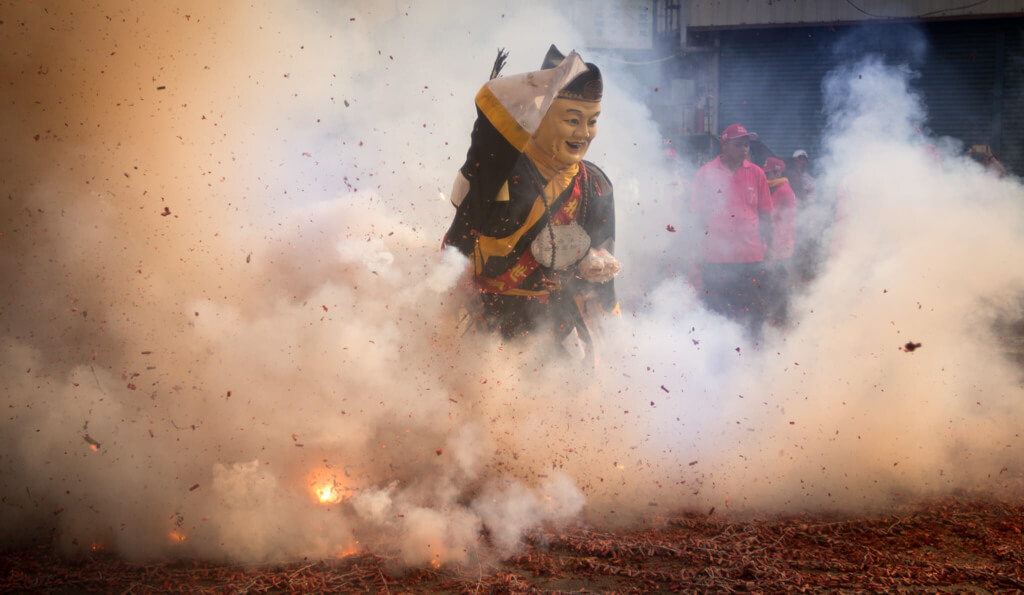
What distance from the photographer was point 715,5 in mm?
11438

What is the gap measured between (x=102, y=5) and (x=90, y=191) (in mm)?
1103

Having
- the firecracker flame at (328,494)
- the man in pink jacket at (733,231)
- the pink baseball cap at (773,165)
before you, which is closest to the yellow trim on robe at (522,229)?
the firecracker flame at (328,494)

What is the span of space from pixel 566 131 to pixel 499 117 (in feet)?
1.81

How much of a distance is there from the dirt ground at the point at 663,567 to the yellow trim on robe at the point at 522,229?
5.08ft

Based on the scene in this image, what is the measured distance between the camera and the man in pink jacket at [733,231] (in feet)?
19.9

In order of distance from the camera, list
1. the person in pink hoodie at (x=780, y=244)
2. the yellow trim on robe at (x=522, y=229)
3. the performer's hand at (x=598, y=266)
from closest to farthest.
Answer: the yellow trim on robe at (x=522, y=229)
the performer's hand at (x=598, y=266)
the person in pink hoodie at (x=780, y=244)

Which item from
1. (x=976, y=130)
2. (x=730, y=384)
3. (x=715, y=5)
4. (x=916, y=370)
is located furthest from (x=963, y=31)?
(x=730, y=384)

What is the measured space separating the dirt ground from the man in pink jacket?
2.58 meters

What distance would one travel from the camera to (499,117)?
349cm

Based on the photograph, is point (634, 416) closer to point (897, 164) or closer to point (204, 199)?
point (204, 199)

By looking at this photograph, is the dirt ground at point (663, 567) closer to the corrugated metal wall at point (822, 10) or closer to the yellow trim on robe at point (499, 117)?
the yellow trim on robe at point (499, 117)

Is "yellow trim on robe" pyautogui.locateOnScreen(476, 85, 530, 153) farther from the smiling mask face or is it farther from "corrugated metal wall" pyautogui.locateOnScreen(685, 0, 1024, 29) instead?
"corrugated metal wall" pyautogui.locateOnScreen(685, 0, 1024, 29)

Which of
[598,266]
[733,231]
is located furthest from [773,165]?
[598,266]

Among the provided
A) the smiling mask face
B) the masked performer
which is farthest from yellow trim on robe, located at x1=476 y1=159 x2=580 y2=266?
the smiling mask face
